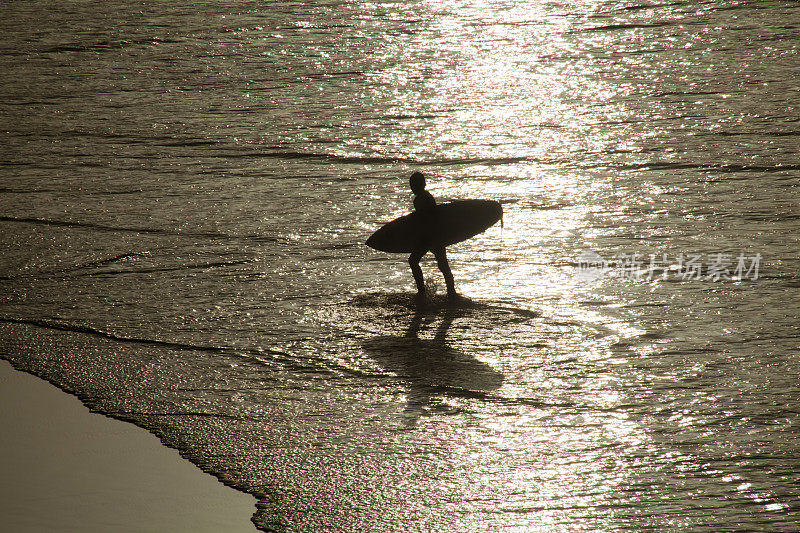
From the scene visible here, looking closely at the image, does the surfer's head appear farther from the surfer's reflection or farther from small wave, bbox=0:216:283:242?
small wave, bbox=0:216:283:242

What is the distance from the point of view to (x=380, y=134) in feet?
21.1

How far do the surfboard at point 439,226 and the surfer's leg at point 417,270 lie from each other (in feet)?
0.10

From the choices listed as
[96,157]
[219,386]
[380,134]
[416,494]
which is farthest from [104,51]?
[416,494]

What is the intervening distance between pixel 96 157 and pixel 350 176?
1565 millimetres

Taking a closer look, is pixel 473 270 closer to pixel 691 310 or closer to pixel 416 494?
pixel 691 310

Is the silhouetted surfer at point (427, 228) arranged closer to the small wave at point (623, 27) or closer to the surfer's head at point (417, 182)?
the surfer's head at point (417, 182)

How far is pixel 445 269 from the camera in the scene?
4133 millimetres

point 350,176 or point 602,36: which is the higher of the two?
point 602,36

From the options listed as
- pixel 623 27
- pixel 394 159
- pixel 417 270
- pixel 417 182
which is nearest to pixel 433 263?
pixel 417 270

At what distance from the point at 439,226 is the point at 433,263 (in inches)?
22.6

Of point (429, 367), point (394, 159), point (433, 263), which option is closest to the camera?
point (429, 367)

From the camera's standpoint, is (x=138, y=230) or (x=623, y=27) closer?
(x=138, y=230)

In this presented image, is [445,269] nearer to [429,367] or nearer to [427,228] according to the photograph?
[427,228]

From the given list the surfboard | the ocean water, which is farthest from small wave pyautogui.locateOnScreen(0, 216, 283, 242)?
the surfboard
